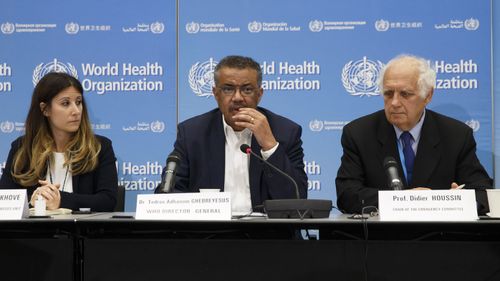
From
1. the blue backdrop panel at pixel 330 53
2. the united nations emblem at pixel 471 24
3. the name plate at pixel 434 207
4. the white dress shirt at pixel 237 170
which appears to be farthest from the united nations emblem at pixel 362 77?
the name plate at pixel 434 207

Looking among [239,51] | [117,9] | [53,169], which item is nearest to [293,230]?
[53,169]

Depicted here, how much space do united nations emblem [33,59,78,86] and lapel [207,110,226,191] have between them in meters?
1.60

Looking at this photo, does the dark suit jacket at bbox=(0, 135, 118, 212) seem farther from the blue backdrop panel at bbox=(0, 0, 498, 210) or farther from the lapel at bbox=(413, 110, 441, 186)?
the lapel at bbox=(413, 110, 441, 186)

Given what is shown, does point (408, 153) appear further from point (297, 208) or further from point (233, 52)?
point (233, 52)

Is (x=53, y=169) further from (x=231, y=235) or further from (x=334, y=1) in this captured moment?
(x=334, y=1)

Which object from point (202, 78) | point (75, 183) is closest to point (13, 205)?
point (75, 183)

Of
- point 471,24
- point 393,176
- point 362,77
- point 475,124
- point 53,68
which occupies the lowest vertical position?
point 393,176

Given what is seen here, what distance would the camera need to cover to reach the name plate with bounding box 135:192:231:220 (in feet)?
9.93

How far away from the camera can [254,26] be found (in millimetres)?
5332

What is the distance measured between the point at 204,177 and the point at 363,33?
5.93 feet

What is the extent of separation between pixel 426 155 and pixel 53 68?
2854mm

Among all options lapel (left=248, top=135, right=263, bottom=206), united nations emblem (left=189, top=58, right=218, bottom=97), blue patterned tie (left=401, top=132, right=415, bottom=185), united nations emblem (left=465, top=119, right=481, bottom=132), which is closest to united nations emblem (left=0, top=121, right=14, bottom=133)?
united nations emblem (left=189, top=58, right=218, bottom=97)

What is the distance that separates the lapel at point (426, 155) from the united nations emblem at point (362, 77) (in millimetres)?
1132

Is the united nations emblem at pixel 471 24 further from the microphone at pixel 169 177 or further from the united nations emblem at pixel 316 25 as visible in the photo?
the microphone at pixel 169 177
